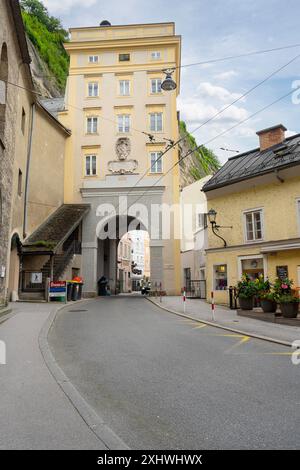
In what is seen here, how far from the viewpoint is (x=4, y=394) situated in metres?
5.11

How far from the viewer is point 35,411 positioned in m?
4.45

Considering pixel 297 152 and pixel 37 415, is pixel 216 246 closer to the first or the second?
pixel 297 152

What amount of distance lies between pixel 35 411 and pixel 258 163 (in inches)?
665

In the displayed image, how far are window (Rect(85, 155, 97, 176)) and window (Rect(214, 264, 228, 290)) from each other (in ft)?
53.7

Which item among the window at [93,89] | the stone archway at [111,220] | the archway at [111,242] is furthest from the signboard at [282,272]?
the window at [93,89]

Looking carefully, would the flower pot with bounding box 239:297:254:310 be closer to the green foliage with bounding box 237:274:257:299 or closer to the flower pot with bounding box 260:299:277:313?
the green foliage with bounding box 237:274:257:299

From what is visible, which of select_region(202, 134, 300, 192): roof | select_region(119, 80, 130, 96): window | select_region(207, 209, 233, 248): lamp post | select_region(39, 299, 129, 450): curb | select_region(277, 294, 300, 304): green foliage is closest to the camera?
select_region(39, 299, 129, 450): curb

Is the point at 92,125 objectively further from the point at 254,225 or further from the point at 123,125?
the point at 254,225

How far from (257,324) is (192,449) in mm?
9846

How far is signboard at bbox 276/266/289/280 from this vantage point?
15930 mm

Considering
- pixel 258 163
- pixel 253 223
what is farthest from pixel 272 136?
pixel 253 223

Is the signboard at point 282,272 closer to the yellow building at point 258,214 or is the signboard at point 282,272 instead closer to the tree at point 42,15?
the yellow building at point 258,214

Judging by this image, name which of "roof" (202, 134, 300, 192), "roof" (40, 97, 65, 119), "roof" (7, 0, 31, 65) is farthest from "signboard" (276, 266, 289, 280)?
"roof" (40, 97, 65, 119)
